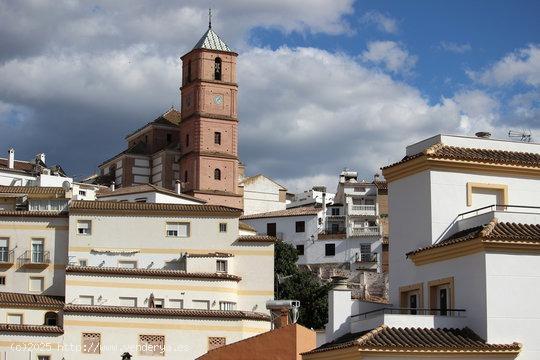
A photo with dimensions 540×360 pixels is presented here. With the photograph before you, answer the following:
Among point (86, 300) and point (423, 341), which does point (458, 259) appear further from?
point (86, 300)

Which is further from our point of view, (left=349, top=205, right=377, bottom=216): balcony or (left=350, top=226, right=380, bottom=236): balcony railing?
(left=349, top=205, right=377, bottom=216): balcony

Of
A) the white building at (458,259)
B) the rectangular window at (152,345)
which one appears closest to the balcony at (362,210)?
the rectangular window at (152,345)

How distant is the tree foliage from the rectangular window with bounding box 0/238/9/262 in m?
19.7

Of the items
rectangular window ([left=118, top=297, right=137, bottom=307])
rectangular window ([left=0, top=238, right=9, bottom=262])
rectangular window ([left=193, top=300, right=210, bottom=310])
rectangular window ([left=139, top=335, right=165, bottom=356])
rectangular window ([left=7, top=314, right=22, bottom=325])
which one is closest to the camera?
rectangular window ([left=139, top=335, right=165, bottom=356])

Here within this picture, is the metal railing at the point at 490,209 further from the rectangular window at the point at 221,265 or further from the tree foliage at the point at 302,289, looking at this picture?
the tree foliage at the point at 302,289

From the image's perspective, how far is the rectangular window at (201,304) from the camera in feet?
186

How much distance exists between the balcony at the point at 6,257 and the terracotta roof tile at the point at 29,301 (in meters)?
2.59

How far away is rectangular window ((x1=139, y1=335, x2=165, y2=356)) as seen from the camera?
174 feet

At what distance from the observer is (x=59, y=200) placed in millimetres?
62312

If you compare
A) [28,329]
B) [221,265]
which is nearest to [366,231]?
[221,265]

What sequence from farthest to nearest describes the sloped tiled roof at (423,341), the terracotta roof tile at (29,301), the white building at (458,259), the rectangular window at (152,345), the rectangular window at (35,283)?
1. the rectangular window at (35,283)
2. the terracotta roof tile at (29,301)
3. the rectangular window at (152,345)
4. the white building at (458,259)
5. the sloped tiled roof at (423,341)

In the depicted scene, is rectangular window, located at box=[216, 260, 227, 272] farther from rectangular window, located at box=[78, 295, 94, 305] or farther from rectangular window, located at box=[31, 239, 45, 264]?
rectangular window, located at box=[31, 239, 45, 264]

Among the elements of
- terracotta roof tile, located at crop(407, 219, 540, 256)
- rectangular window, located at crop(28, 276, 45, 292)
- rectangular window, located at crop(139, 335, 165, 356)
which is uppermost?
terracotta roof tile, located at crop(407, 219, 540, 256)

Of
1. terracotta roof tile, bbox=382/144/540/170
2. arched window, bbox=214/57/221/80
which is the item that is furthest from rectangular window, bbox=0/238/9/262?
arched window, bbox=214/57/221/80
